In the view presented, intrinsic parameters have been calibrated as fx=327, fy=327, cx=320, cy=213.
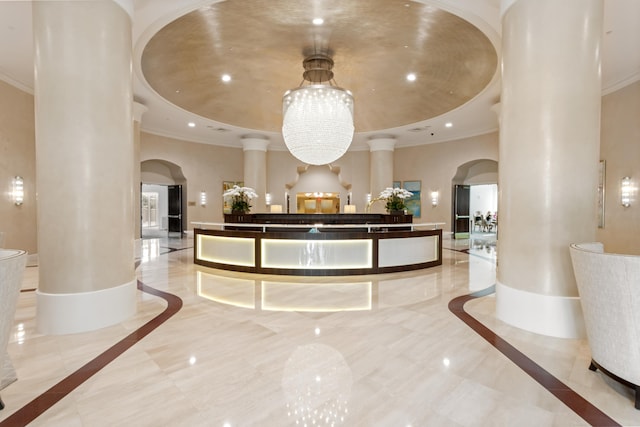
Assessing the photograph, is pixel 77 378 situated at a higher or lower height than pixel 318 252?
lower

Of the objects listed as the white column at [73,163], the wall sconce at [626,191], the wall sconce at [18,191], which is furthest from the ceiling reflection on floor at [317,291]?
the wall sconce at [18,191]

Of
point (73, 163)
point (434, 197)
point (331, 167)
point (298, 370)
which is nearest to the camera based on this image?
point (298, 370)

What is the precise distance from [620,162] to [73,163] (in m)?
9.92

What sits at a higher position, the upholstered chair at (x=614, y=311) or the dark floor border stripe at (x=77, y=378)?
the upholstered chair at (x=614, y=311)

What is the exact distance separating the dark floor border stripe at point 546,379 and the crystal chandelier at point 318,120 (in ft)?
12.3

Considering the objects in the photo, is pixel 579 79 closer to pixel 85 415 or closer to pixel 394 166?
pixel 85 415

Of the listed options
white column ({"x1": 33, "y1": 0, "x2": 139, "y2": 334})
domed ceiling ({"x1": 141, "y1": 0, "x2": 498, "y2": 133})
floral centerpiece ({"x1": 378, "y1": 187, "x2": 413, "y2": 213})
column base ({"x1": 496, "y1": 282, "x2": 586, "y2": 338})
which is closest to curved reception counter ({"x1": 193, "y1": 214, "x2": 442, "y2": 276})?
floral centerpiece ({"x1": 378, "y1": 187, "x2": 413, "y2": 213})

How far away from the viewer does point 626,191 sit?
6980 mm

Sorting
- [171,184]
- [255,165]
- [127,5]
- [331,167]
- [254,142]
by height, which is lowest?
[171,184]

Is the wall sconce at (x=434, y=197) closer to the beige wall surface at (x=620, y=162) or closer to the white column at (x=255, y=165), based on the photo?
the beige wall surface at (x=620, y=162)

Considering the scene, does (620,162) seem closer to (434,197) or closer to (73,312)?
(434,197)

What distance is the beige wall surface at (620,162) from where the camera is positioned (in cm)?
684

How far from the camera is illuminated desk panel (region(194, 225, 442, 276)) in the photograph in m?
6.30

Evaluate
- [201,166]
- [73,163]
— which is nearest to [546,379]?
[73,163]
